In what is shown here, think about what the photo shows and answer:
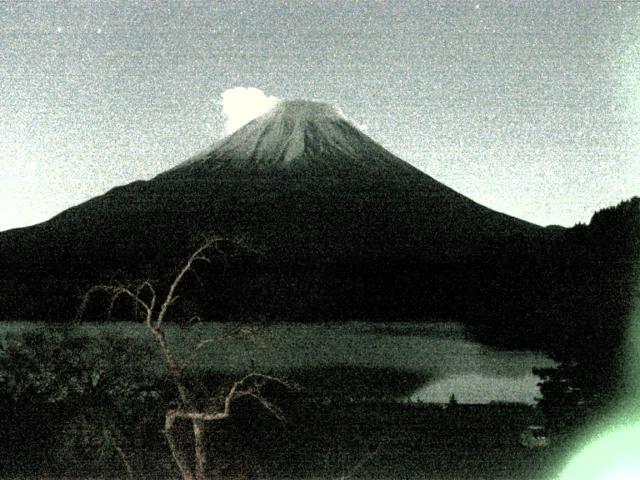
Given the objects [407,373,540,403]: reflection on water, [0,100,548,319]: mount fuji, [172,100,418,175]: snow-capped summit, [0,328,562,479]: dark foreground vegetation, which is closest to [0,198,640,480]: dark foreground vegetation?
[0,328,562,479]: dark foreground vegetation

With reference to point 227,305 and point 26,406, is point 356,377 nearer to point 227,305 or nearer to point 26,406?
point 26,406

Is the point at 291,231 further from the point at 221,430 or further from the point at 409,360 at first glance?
the point at 221,430

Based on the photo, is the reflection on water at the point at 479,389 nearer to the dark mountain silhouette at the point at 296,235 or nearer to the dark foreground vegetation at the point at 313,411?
the dark foreground vegetation at the point at 313,411

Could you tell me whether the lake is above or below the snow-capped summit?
below

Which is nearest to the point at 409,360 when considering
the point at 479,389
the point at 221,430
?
the point at 479,389

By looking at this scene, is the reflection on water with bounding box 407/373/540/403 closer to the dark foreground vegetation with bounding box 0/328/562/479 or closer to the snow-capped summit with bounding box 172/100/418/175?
the dark foreground vegetation with bounding box 0/328/562/479
